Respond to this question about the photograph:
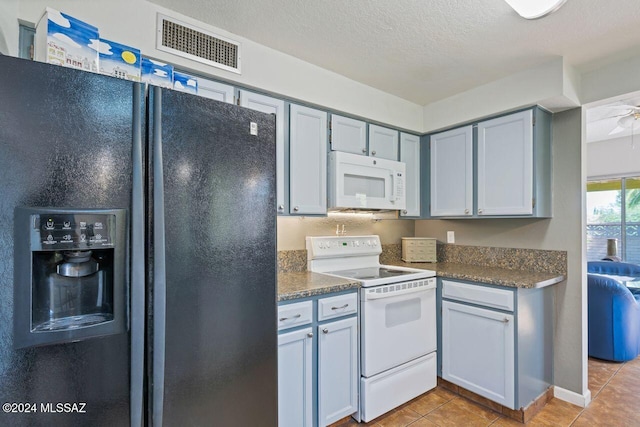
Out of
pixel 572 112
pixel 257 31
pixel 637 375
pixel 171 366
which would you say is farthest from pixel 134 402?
pixel 637 375

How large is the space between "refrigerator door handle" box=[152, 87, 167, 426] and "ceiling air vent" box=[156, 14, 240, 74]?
855 mm

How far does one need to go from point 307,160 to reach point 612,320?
3104mm

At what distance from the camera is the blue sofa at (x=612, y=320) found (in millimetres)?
2896

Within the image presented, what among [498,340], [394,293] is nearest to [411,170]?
[394,293]

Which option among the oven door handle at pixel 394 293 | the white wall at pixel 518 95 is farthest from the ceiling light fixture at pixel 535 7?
the oven door handle at pixel 394 293

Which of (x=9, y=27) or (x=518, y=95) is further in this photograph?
(x=518, y=95)

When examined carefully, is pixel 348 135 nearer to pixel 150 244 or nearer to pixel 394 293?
pixel 394 293

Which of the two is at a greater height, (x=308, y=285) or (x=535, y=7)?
(x=535, y=7)

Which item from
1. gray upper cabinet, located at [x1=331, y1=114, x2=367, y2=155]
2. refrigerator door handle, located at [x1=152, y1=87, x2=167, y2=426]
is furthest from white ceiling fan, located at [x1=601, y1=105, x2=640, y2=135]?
refrigerator door handle, located at [x1=152, y1=87, x2=167, y2=426]

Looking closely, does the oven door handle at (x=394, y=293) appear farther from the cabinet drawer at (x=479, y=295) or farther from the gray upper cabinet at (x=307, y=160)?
the gray upper cabinet at (x=307, y=160)

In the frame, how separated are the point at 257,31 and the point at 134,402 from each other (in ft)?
6.25

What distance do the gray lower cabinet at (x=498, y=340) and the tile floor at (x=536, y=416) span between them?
11 centimetres

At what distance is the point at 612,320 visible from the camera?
2916mm

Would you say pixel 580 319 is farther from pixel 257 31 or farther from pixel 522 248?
pixel 257 31
